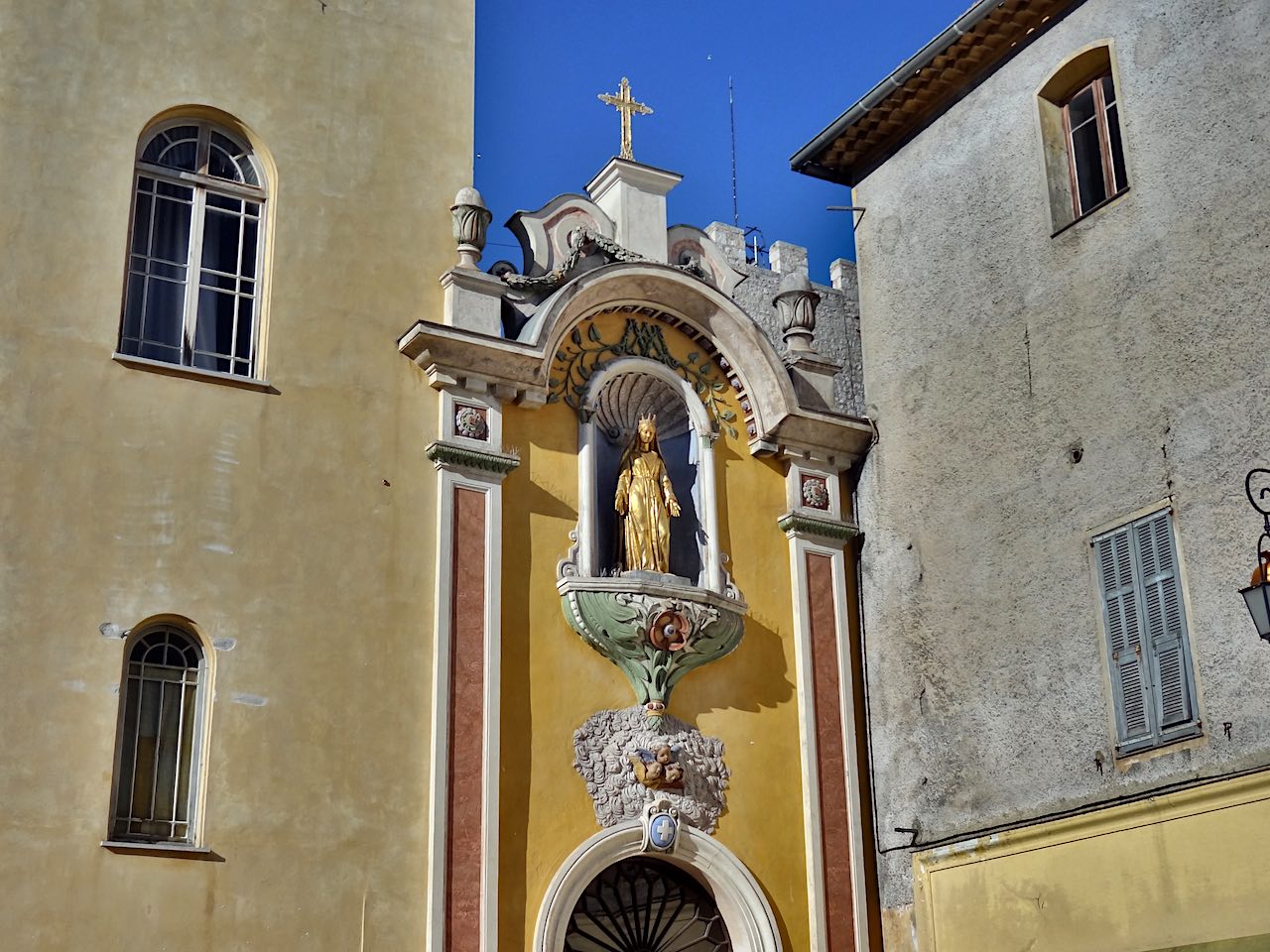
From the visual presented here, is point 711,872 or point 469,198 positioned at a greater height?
point 469,198

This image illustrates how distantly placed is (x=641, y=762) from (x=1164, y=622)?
4.05 metres

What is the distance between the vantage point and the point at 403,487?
1359 cm

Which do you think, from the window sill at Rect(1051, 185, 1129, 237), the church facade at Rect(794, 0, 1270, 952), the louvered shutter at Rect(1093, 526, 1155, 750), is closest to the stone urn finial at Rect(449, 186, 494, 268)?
the church facade at Rect(794, 0, 1270, 952)

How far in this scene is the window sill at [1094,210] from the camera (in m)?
13.5

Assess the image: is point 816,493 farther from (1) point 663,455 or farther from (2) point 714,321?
(2) point 714,321

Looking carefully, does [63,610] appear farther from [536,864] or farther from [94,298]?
[536,864]

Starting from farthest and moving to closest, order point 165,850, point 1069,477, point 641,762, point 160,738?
point 641,762 < point 1069,477 < point 160,738 < point 165,850

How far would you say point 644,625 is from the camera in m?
14.0

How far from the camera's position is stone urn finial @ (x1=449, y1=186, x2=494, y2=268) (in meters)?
14.3

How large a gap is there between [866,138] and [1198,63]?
378 cm

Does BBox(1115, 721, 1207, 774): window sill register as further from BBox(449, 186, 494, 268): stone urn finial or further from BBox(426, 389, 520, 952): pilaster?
BBox(449, 186, 494, 268): stone urn finial

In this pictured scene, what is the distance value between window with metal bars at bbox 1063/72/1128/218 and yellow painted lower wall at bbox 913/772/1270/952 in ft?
15.4

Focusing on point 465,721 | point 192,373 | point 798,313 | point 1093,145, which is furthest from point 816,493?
point 192,373

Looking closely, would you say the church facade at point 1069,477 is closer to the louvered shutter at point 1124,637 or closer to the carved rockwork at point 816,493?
the louvered shutter at point 1124,637
